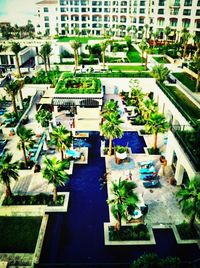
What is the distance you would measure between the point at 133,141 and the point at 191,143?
1401cm

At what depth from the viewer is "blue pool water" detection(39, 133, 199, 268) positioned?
2580 cm

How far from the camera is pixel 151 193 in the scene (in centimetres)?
3434

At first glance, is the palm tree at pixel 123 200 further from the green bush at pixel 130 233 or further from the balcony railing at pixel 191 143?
the balcony railing at pixel 191 143

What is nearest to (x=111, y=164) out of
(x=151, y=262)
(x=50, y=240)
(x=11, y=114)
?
(x=50, y=240)

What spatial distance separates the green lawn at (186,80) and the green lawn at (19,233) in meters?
40.8

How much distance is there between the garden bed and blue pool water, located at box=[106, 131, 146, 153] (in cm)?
1575

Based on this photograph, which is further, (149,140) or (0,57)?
(0,57)

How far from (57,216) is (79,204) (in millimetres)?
3037

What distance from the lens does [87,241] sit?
27.8 meters

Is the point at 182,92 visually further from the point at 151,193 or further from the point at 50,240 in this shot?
the point at 50,240

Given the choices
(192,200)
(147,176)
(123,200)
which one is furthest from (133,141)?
(192,200)

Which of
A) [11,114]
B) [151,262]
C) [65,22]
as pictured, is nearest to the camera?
[151,262]

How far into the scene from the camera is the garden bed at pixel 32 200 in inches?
1271

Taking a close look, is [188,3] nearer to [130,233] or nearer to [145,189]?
[145,189]
